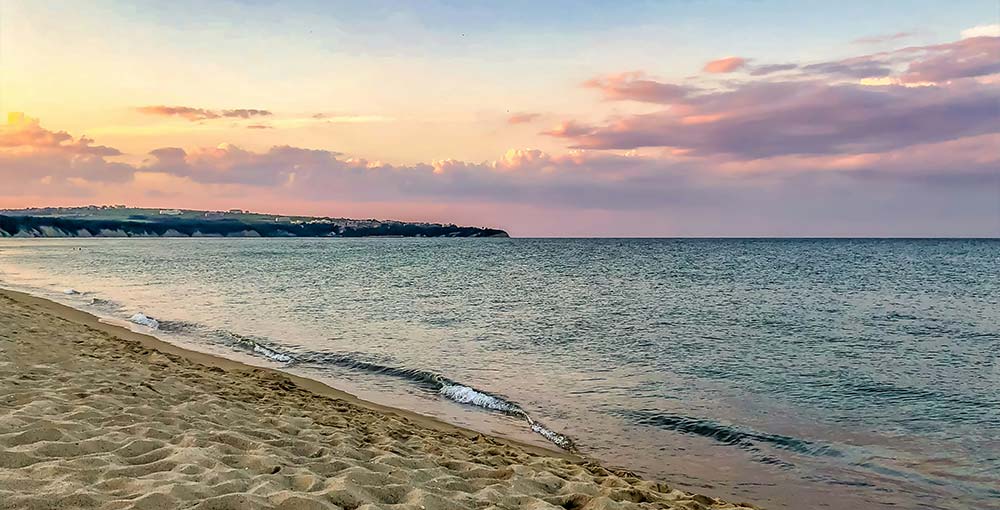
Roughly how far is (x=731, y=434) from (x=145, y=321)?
2099 cm

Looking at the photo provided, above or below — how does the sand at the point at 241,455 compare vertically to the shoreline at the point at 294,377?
above

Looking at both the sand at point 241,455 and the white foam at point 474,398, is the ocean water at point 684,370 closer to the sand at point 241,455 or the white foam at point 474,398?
the white foam at point 474,398

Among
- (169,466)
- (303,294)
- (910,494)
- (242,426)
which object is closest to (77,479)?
(169,466)

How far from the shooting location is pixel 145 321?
2422 centimetres

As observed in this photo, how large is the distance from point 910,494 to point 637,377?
7496 mm

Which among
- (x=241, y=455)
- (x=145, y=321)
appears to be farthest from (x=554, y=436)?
(x=145, y=321)

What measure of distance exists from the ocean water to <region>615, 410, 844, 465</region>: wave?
0.16 ft

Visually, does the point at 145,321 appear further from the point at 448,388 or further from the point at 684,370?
the point at 684,370

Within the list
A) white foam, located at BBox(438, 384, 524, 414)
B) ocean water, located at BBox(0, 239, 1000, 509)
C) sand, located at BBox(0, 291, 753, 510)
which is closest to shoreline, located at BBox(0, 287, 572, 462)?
sand, located at BBox(0, 291, 753, 510)

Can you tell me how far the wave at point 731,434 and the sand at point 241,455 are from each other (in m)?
2.69

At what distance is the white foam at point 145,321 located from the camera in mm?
23672

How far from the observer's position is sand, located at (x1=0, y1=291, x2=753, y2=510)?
223 inches

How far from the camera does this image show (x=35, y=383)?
9.58m

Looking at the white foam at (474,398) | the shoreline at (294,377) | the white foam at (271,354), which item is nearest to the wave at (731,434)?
the white foam at (474,398)
